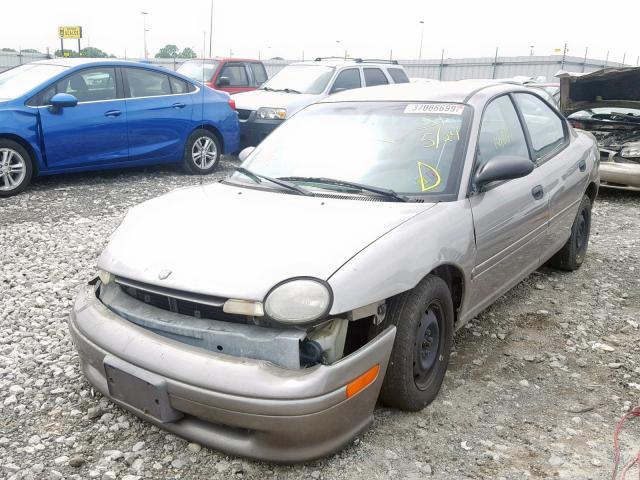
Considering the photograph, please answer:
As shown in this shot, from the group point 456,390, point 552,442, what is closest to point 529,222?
point 456,390

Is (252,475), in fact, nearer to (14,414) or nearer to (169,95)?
(14,414)

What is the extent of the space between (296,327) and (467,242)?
1.15 m

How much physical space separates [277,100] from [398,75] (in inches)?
112

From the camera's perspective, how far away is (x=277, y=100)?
9.97 m

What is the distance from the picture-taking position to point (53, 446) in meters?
2.67

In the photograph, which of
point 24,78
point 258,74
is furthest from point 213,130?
point 258,74

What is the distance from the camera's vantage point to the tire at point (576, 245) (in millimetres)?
4895

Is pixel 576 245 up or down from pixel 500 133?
down

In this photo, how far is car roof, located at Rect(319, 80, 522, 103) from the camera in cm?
366

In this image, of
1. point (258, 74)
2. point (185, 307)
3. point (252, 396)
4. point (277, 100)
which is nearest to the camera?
point (252, 396)

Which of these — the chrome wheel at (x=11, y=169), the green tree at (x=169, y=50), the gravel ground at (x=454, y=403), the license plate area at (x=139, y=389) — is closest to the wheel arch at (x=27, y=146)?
the chrome wheel at (x=11, y=169)

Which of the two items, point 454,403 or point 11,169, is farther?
point 11,169

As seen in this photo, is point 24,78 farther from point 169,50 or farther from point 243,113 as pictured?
point 169,50

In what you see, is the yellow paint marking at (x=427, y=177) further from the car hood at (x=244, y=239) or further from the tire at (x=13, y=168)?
the tire at (x=13, y=168)
